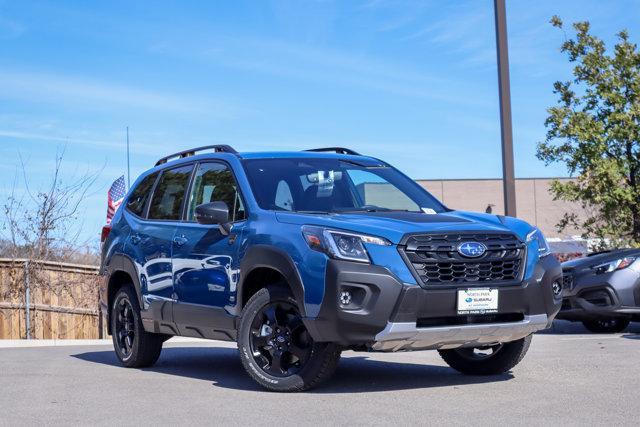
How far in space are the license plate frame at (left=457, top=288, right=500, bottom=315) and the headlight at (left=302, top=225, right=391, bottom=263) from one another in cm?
63

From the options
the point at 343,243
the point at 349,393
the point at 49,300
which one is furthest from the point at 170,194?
the point at 49,300

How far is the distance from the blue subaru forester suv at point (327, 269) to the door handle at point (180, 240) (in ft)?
0.04

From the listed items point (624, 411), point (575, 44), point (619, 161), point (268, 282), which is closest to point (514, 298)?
point (624, 411)

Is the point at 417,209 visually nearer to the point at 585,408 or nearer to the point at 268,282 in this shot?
the point at 268,282

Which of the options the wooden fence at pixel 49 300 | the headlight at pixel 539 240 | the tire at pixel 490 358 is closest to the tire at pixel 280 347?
the tire at pixel 490 358

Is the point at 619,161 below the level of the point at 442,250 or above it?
above

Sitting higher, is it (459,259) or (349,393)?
(459,259)

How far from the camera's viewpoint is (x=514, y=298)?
730cm

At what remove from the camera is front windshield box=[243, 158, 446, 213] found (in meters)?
8.17

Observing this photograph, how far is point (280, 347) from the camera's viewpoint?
748 cm

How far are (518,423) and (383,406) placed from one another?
1.05 m

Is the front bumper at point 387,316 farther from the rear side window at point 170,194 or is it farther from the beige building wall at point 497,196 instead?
the beige building wall at point 497,196

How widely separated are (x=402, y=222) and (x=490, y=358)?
168 centimetres

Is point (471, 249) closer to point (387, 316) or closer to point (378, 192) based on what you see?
point (387, 316)
